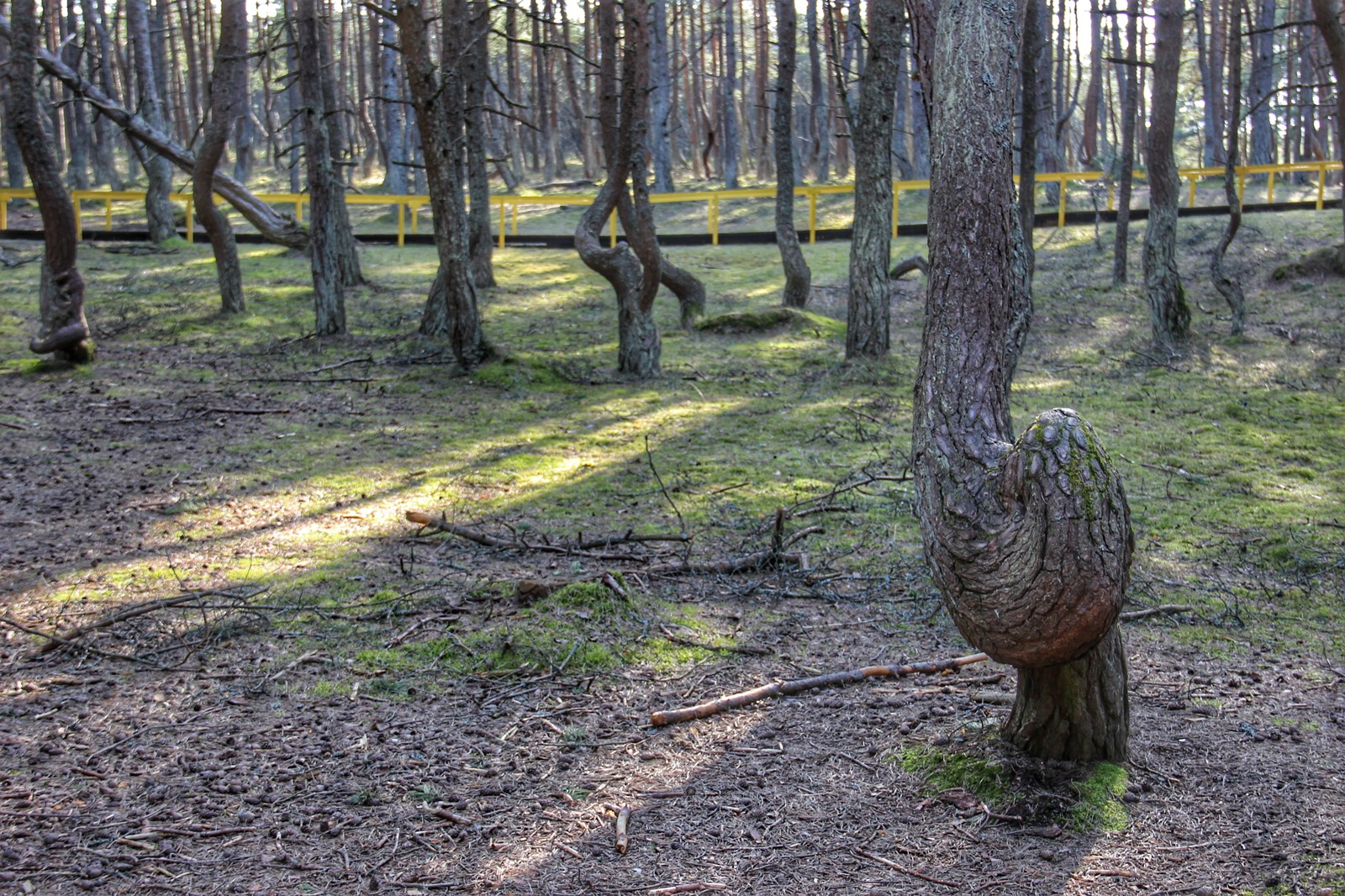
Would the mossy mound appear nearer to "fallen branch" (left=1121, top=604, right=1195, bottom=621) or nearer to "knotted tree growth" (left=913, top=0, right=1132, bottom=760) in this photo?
"fallen branch" (left=1121, top=604, right=1195, bottom=621)

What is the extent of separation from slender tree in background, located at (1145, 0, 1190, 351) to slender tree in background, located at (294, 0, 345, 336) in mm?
10756

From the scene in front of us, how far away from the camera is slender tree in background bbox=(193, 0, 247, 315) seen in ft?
47.6

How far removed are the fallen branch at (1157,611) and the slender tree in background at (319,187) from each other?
11.8 metres

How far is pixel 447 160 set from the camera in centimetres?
1260

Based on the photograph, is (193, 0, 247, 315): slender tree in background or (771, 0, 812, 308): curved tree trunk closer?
(193, 0, 247, 315): slender tree in background

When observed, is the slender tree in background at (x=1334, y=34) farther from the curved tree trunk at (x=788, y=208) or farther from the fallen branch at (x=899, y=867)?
the fallen branch at (x=899, y=867)

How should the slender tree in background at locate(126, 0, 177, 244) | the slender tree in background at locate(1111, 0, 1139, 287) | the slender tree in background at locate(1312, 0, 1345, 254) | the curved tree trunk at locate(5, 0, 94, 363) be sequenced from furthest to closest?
the slender tree in background at locate(126, 0, 177, 244) < the slender tree in background at locate(1111, 0, 1139, 287) < the slender tree in background at locate(1312, 0, 1345, 254) < the curved tree trunk at locate(5, 0, 94, 363)

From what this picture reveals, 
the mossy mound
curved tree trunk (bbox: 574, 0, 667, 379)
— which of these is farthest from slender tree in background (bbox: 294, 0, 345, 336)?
the mossy mound

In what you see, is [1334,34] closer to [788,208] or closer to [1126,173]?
[1126,173]

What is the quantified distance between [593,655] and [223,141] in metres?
12.4

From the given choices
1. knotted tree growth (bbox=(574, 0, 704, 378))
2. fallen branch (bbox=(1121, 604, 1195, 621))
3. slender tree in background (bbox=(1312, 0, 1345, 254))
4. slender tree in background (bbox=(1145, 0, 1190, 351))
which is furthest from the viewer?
slender tree in background (bbox=(1145, 0, 1190, 351))

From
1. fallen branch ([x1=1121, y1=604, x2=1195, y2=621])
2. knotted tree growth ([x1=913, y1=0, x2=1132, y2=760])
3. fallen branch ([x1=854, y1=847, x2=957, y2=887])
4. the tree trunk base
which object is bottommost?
fallen branch ([x1=854, y1=847, x2=957, y2=887])

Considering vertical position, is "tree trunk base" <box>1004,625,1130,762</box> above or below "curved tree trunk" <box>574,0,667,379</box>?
below

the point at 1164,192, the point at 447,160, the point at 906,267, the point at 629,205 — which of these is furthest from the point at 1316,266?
the point at 447,160
